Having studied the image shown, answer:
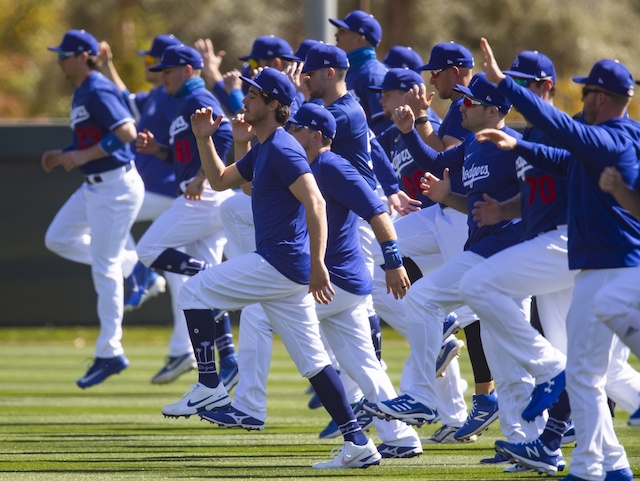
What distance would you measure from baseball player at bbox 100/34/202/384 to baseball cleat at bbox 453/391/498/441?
12.2 feet

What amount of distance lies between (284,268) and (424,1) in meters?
19.8

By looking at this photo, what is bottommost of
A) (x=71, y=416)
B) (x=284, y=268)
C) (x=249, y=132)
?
(x=71, y=416)

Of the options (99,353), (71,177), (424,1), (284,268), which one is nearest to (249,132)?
(284,268)

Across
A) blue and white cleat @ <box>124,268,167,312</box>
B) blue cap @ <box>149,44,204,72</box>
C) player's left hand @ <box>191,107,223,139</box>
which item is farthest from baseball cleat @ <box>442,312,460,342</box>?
blue and white cleat @ <box>124,268,167,312</box>

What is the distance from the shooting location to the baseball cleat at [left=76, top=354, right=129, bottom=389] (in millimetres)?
11266

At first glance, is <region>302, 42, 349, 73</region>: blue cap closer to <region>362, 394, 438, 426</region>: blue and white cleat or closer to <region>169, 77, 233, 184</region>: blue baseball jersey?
<region>169, 77, 233, 184</region>: blue baseball jersey

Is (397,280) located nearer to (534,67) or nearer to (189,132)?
(534,67)

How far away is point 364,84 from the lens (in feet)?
34.2

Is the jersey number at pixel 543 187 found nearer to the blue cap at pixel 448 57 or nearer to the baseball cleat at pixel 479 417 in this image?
the baseball cleat at pixel 479 417

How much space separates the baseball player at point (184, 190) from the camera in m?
10.8

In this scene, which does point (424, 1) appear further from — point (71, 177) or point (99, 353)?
point (99, 353)

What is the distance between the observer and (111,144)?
11.3 m

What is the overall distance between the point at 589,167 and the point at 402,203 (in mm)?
3046

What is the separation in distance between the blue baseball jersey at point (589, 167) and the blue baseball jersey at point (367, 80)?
3885 mm
